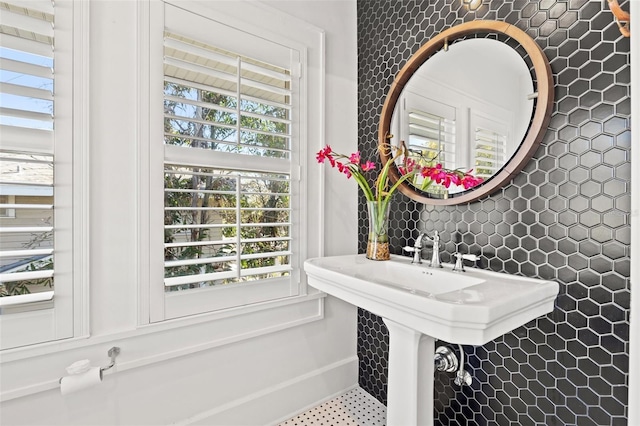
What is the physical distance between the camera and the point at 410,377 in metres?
1.03

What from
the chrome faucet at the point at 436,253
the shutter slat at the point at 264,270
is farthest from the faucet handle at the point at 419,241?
the shutter slat at the point at 264,270

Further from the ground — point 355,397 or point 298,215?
point 298,215

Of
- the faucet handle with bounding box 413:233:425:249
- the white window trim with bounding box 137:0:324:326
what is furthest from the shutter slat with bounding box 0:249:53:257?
the faucet handle with bounding box 413:233:425:249

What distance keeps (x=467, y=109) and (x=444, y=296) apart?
87 centimetres

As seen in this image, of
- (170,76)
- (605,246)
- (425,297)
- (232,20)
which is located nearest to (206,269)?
(170,76)

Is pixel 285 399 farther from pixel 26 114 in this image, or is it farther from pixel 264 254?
pixel 26 114

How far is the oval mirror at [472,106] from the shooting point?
1.11 meters

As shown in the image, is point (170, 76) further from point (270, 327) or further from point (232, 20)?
point (270, 327)

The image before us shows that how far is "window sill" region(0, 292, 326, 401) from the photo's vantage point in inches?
40.3

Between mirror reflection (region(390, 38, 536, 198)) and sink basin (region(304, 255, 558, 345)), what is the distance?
41cm

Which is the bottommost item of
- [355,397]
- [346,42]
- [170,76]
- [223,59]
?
[355,397]

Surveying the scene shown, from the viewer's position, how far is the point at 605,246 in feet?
3.08

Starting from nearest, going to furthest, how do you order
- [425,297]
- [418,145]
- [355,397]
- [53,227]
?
1. [425,297]
2. [53,227]
3. [418,145]
4. [355,397]

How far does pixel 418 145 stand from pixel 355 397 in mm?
1490
